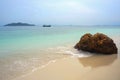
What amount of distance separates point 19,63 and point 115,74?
4.66m

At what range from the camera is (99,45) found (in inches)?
440

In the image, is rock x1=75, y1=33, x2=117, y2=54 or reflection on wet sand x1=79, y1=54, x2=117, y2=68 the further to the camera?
rock x1=75, y1=33, x2=117, y2=54

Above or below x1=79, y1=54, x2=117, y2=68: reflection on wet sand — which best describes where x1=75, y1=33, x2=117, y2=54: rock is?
above

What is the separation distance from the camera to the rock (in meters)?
11.0

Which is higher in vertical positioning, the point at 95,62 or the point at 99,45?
the point at 99,45

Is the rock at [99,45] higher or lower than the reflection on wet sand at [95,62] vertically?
higher

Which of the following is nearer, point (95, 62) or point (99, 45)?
point (95, 62)

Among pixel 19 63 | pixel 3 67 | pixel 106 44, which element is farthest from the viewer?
pixel 106 44

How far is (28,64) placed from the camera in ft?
26.9

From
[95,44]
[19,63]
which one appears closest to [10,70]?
[19,63]

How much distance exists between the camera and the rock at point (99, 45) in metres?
11.0

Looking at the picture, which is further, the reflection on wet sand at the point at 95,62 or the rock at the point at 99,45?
the rock at the point at 99,45

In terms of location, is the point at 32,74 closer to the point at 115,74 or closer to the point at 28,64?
the point at 28,64

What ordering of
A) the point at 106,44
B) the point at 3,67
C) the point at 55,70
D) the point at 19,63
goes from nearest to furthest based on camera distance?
the point at 55,70, the point at 3,67, the point at 19,63, the point at 106,44
